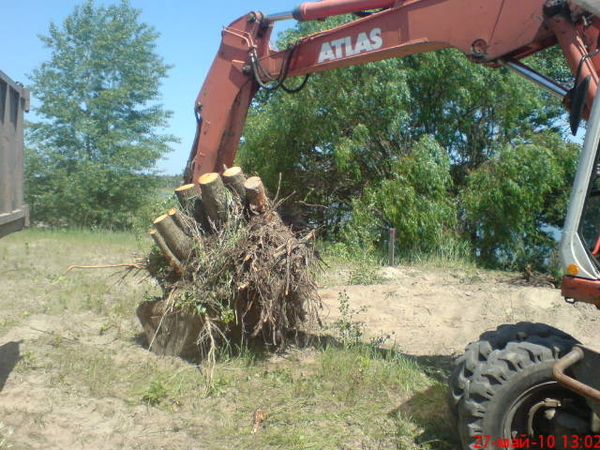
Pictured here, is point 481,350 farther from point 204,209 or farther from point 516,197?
point 516,197

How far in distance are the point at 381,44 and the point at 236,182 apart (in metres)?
1.77

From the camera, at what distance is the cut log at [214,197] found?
16.9 feet

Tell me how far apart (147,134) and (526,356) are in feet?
51.3

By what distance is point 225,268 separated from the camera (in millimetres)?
5176

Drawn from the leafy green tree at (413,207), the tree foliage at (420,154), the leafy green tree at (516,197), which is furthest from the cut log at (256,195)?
the leafy green tree at (516,197)

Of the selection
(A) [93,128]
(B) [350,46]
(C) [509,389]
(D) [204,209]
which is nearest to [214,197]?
(D) [204,209]

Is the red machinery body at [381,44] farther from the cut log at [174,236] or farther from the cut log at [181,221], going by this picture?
the cut log at [174,236]

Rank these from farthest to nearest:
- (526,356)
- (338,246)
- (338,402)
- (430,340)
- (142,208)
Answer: (142,208)
(338,246)
(430,340)
(338,402)
(526,356)

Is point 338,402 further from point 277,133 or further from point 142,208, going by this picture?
point 142,208

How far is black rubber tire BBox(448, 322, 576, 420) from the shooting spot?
348cm

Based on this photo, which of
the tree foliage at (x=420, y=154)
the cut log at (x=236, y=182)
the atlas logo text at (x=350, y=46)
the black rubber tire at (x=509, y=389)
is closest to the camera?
the black rubber tire at (x=509, y=389)

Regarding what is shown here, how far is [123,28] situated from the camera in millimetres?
17078

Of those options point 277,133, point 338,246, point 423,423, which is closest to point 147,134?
point 277,133
